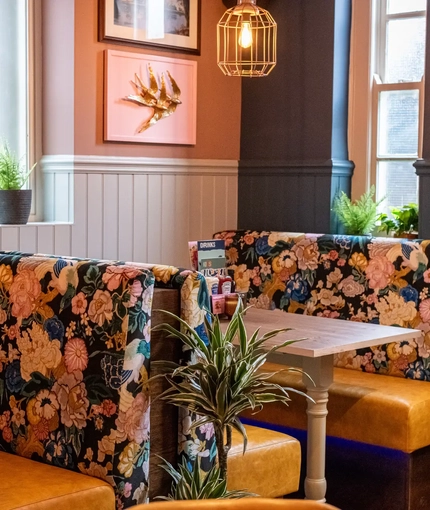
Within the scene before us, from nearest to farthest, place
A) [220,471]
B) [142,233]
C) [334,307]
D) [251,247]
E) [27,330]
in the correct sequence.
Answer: [220,471]
[27,330]
[334,307]
[251,247]
[142,233]

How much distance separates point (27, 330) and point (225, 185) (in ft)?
8.72

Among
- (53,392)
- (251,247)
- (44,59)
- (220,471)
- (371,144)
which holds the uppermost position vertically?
(44,59)

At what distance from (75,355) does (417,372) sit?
5.76 feet

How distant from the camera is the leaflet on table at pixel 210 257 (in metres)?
3.73

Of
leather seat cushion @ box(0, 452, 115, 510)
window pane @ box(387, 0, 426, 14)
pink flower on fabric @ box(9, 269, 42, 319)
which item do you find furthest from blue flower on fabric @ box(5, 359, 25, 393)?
window pane @ box(387, 0, 426, 14)

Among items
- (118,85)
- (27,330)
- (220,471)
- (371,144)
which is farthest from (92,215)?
(220,471)

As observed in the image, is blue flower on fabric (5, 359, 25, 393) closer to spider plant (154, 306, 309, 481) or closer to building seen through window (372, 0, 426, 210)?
spider plant (154, 306, 309, 481)

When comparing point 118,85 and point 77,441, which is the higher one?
point 118,85

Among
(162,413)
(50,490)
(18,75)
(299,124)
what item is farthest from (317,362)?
(18,75)

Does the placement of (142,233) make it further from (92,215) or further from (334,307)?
(334,307)

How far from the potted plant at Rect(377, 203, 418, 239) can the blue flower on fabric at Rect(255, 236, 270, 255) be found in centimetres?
69

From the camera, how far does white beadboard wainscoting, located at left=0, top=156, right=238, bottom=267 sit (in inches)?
185

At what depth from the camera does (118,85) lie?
4.81 m

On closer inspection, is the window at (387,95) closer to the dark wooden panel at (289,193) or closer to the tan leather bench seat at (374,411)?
the dark wooden panel at (289,193)
